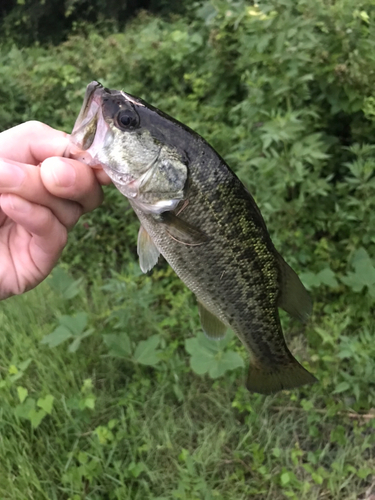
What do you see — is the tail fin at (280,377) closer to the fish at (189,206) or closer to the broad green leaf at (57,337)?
the fish at (189,206)

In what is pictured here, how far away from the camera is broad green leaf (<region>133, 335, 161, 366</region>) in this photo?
232 centimetres

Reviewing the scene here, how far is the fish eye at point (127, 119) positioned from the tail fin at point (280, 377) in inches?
45.5

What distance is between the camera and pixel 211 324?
178cm

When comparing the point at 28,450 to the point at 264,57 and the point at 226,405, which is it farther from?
the point at 264,57

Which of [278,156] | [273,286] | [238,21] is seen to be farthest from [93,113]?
[238,21]

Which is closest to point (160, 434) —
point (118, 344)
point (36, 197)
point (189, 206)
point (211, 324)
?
point (118, 344)

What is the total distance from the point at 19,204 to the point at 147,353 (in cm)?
138

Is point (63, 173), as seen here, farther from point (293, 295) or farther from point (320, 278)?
point (320, 278)

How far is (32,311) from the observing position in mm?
2848

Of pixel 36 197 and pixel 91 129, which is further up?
pixel 91 129

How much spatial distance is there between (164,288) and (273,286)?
1.72 m

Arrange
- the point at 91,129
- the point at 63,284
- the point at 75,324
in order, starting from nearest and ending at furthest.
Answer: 1. the point at 91,129
2. the point at 75,324
3. the point at 63,284

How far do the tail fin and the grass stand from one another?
0.65 metres

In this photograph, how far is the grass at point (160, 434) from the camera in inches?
82.7
